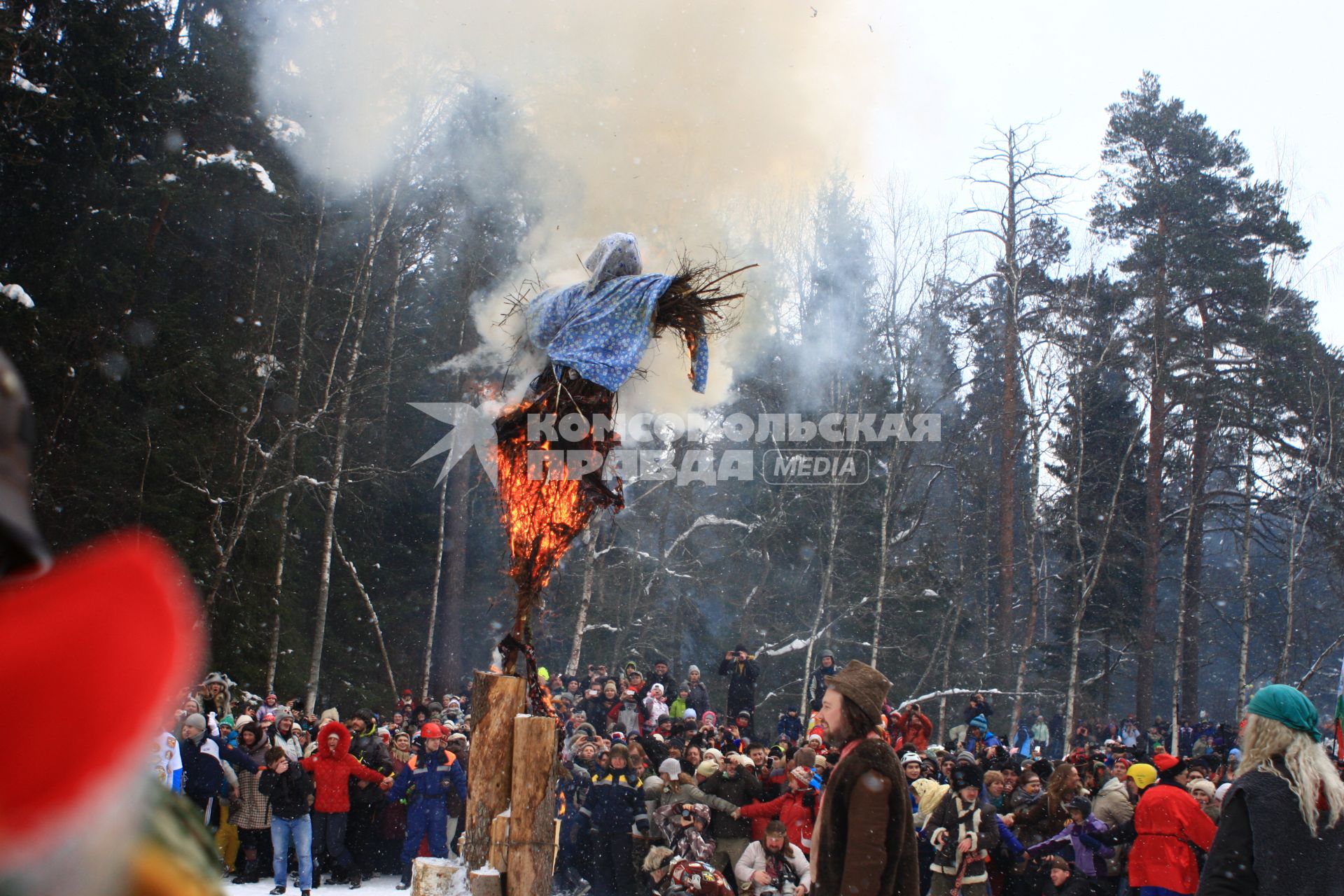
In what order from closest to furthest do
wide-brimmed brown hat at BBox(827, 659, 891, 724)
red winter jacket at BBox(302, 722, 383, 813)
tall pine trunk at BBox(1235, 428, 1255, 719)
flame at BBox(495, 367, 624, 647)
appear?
wide-brimmed brown hat at BBox(827, 659, 891, 724) < flame at BBox(495, 367, 624, 647) < red winter jacket at BBox(302, 722, 383, 813) < tall pine trunk at BBox(1235, 428, 1255, 719)

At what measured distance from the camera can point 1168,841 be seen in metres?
7.79

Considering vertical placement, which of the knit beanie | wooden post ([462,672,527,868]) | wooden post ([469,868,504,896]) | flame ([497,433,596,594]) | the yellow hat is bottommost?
wooden post ([469,868,504,896])

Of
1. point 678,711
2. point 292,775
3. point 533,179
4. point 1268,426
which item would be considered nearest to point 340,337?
point 533,179

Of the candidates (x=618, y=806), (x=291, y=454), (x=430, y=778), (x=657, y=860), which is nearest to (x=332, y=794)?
(x=430, y=778)

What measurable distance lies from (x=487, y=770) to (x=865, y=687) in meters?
3.16

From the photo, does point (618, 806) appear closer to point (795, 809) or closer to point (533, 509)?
point (795, 809)

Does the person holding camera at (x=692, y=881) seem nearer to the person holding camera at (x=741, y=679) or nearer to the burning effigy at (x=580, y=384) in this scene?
the burning effigy at (x=580, y=384)

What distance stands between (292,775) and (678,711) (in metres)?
6.25

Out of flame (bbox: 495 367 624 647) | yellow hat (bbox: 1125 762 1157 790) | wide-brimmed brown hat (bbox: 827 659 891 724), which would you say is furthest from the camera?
yellow hat (bbox: 1125 762 1157 790)

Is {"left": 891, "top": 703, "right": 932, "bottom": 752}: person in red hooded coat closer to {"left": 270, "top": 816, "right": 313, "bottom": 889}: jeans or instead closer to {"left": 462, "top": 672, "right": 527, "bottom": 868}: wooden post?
{"left": 462, "top": 672, "right": 527, "bottom": 868}: wooden post

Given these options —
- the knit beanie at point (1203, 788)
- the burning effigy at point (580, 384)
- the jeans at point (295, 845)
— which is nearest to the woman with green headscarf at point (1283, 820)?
the burning effigy at point (580, 384)

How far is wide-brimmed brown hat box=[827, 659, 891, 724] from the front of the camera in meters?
3.88

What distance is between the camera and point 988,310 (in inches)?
960

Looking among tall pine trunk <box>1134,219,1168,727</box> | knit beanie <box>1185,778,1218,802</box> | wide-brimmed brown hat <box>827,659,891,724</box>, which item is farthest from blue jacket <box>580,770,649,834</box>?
tall pine trunk <box>1134,219,1168,727</box>
